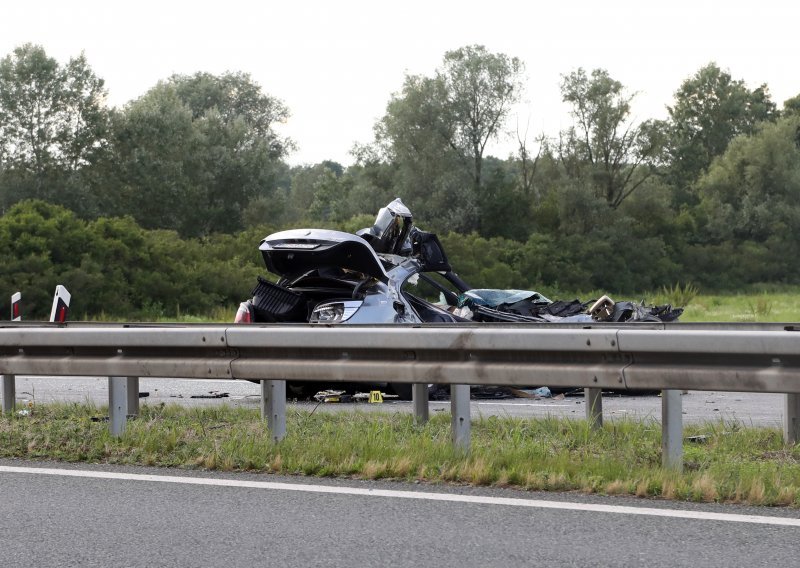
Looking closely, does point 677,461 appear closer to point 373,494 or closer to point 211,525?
point 373,494

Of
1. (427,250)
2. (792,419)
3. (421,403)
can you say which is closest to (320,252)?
(427,250)

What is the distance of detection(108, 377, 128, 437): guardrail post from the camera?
7.73 meters

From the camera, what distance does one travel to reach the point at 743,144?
72.9 meters

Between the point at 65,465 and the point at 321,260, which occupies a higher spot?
the point at 321,260

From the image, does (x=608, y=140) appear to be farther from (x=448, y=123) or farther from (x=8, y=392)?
(x=8, y=392)

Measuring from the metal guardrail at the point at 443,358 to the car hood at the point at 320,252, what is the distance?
99.7 inches

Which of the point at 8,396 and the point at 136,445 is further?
the point at 8,396

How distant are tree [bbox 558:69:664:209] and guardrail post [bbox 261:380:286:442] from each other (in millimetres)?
60957

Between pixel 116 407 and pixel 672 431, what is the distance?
11.7ft

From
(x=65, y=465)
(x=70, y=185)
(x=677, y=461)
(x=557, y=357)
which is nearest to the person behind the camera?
(x=677, y=461)

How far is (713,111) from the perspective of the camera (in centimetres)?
9688

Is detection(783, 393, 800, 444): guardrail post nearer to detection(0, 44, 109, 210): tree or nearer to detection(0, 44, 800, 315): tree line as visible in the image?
detection(0, 44, 800, 315): tree line

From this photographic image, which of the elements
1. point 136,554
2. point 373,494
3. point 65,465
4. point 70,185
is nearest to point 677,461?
point 373,494

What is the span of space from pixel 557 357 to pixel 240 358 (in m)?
2.06
